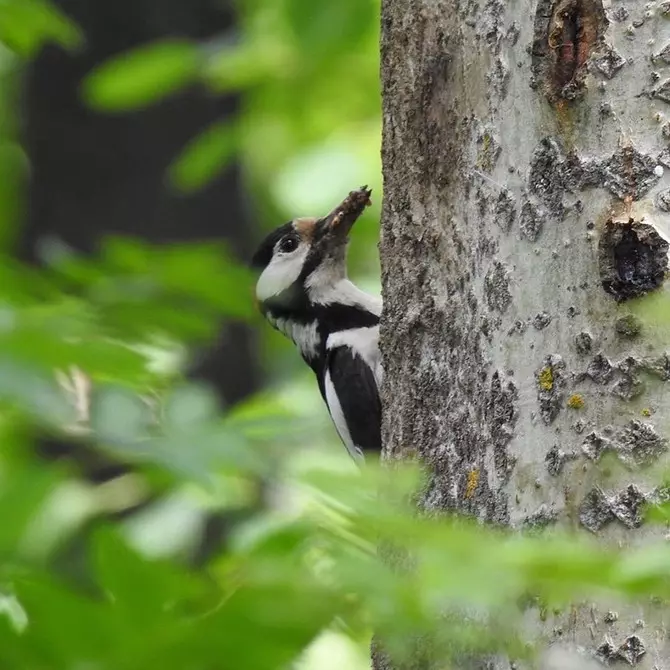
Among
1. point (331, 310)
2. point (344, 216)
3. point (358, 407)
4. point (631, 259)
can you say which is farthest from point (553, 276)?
point (331, 310)

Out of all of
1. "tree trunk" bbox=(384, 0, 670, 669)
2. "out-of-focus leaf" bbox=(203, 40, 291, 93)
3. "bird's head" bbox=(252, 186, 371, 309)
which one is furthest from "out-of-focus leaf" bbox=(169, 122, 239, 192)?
"tree trunk" bbox=(384, 0, 670, 669)

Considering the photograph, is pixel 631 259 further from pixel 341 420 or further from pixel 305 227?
pixel 305 227

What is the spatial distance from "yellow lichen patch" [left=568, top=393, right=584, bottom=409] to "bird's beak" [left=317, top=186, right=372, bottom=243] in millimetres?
1607

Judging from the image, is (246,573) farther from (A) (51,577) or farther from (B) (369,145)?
(B) (369,145)

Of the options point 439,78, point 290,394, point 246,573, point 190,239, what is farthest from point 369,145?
point 246,573

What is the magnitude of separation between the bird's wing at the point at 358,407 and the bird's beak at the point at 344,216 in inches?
15.9

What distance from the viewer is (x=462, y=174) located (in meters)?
2.01

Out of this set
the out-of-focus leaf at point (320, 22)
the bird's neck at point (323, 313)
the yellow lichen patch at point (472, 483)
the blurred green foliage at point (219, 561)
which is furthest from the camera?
the bird's neck at point (323, 313)

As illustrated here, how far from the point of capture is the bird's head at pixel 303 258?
143 inches

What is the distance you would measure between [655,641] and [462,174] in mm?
822

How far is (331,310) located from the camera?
3.62 m

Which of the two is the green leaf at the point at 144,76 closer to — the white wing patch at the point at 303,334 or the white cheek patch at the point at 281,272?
the white cheek patch at the point at 281,272

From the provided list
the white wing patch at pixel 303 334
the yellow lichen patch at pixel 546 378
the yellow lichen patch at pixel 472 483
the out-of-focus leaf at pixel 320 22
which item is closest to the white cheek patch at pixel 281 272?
the white wing patch at pixel 303 334

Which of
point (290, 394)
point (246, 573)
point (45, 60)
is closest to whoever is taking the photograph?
point (246, 573)
